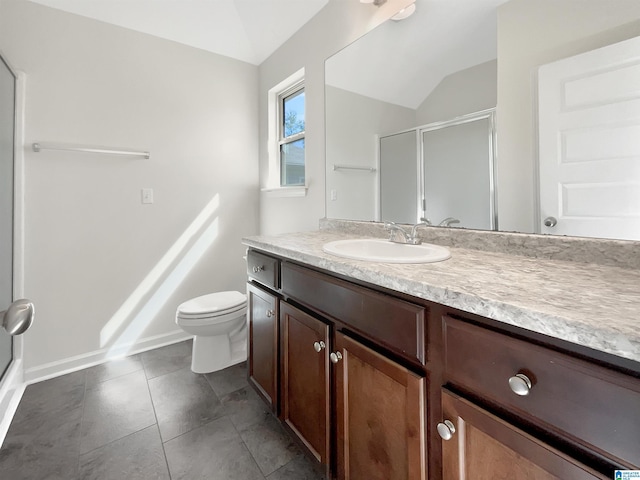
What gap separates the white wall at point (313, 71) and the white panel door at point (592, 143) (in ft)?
2.93

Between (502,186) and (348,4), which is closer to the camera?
(502,186)

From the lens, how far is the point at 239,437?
133 centimetres

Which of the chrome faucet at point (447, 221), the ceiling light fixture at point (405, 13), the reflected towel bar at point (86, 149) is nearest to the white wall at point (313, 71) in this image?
the ceiling light fixture at point (405, 13)

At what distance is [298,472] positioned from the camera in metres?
1.16

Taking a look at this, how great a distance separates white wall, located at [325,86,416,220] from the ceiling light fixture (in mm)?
380

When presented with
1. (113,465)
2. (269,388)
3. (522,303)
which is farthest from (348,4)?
(113,465)

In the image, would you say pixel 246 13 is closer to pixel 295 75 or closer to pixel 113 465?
pixel 295 75

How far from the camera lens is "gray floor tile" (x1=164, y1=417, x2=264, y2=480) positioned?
1149 mm

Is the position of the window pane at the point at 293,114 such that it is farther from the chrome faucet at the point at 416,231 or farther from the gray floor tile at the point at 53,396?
the gray floor tile at the point at 53,396

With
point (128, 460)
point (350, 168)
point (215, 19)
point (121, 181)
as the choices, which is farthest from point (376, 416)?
point (215, 19)

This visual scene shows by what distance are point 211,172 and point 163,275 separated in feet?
2.88

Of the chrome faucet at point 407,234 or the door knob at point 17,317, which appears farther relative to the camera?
the chrome faucet at point 407,234

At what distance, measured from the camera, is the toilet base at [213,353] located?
1863 millimetres

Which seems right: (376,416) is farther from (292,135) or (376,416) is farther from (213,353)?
(292,135)
